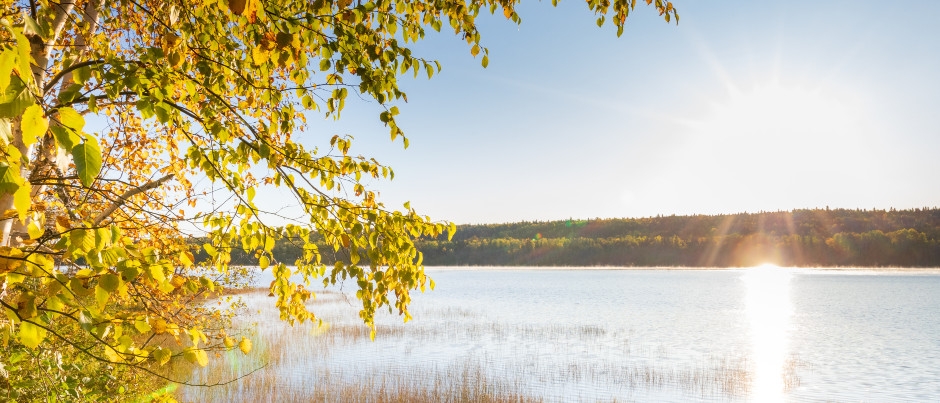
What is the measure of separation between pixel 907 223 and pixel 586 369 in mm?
166324

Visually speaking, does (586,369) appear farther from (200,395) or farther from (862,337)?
(862,337)

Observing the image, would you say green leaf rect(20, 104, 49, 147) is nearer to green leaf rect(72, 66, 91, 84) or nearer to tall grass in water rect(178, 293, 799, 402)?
green leaf rect(72, 66, 91, 84)

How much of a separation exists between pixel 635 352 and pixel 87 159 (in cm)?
2569

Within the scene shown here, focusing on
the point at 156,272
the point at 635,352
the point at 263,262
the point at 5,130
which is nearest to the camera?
the point at 5,130

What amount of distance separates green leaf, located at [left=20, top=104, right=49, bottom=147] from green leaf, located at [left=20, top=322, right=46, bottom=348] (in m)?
1.12

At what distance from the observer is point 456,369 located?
69.7 feet

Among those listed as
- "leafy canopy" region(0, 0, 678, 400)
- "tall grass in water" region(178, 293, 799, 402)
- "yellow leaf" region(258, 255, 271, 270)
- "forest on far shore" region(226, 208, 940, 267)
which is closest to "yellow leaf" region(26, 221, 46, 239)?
"leafy canopy" region(0, 0, 678, 400)

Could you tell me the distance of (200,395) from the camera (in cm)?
1594

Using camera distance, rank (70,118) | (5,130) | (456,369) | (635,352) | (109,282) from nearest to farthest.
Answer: (5,130), (70,118), (109,282), (456,369), (635,352)

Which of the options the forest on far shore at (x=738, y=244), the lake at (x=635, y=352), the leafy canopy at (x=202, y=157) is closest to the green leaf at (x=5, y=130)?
the leafy canopy at (x=202, y=157)

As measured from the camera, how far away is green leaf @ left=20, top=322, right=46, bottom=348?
2.62m

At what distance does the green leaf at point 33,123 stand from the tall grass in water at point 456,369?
14784 mm

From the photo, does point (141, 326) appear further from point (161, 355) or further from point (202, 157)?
point (202, 157)

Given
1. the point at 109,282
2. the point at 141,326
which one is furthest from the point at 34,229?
the point at 141,326
